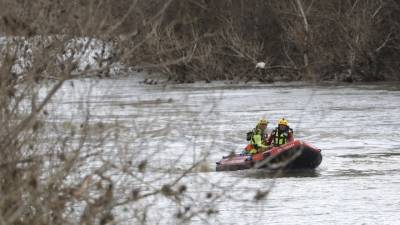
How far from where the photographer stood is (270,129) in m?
29.6

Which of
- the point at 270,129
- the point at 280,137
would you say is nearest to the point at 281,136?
the point at 280,137

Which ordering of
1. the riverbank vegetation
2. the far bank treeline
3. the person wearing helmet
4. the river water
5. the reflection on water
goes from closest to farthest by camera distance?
the riverbank vegetation, the river water, the reflection on water, the person wearing helmet, the far bank treeline

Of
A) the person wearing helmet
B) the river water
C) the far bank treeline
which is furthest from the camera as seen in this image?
the far bank treeline

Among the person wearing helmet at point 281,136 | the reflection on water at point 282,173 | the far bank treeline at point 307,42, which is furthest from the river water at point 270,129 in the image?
the far bank treeline at point 307,42

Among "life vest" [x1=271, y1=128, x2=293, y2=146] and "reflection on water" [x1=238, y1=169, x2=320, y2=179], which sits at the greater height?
"life vest" [x1=271, y1=128, x2=293, y2=146]

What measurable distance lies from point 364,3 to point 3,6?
143ft

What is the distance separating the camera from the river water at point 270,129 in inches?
277

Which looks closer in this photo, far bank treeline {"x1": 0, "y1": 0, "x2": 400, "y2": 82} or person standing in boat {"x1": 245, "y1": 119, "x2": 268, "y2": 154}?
person standing in boat {"x1": 245, "y1": 119, "x2": 268, "y2": 154}

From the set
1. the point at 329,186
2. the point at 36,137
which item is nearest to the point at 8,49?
the point at 36,137

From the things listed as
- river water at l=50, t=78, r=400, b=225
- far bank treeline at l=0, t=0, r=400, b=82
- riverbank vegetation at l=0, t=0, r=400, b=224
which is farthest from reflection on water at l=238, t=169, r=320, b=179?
far bank treeline at l=0, t=0, r=400, b=82

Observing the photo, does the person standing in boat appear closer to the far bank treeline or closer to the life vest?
the life vest

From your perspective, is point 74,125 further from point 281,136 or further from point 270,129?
point 270,129

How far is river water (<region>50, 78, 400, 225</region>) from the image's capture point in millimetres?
7031

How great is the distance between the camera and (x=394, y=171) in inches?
803
